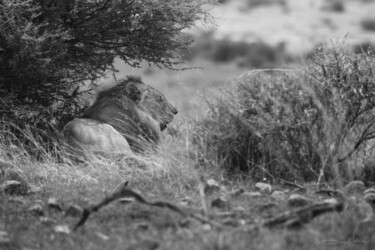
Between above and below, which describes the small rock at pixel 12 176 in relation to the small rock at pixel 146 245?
below

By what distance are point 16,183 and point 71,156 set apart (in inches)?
77.5

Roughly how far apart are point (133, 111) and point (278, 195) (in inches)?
148

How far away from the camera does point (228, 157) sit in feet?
27.3

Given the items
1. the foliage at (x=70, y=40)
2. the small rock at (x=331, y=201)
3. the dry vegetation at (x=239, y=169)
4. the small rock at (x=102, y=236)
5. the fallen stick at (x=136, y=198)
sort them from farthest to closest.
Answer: the foliage at (x=70, y=40), the small rock at (x=331, y=201), the dry vegetation at (x=239, y=169), the fallen stick at (x=136, y=198), the small rock at (x=102, y=236)

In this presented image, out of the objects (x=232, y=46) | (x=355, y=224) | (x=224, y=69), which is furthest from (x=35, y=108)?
(x=232, y=46)

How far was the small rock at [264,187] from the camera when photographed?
7480 mm

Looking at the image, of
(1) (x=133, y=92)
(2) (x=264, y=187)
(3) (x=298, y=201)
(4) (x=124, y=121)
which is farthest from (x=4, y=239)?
(1) (x=133, y=92)

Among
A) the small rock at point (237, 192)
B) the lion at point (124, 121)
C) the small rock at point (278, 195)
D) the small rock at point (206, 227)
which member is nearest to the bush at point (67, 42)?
the lion at point (124, 121)

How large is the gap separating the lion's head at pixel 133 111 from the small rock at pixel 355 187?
340 cm

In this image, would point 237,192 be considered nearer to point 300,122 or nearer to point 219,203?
point 219,203

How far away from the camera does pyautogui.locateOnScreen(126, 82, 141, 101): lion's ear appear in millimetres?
10703

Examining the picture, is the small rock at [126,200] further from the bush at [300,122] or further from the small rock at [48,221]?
the bush at [300,122]

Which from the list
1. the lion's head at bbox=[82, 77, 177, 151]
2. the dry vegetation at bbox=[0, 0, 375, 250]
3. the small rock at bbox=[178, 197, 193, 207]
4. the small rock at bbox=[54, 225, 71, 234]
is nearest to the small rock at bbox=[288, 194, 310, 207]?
the dry vegetation at bbox=[0, 0, 375, 250]

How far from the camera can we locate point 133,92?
10734 millimetres
